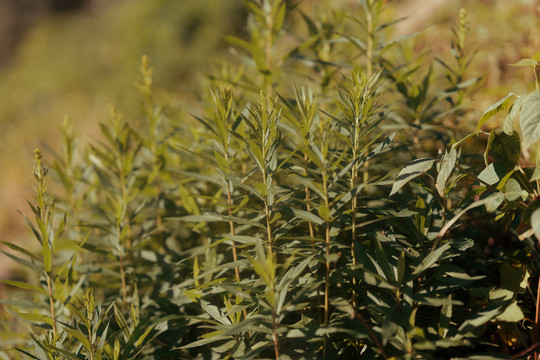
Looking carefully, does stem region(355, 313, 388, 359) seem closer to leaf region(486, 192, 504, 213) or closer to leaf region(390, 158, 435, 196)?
leaf region(390, 158, 435, 196)

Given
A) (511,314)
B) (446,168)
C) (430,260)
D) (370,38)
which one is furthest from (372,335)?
(370,38)

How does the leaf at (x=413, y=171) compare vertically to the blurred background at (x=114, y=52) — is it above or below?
below

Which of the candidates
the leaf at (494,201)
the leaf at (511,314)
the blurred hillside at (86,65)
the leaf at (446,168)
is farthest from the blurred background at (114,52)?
the leaf at (511,314)

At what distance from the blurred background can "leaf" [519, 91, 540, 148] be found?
0.64 metres

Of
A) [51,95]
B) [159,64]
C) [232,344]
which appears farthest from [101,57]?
[232,344]

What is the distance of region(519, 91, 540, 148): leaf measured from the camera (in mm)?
935

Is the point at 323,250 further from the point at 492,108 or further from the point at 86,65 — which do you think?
the point at 86,65

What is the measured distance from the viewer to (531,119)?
95cm

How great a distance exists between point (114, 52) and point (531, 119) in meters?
11.3

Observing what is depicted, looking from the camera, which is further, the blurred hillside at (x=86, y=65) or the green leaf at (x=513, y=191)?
the blurred hillside at (x=86, y=65)

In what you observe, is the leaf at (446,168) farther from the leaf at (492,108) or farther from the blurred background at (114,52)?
the blurred background at (114,52)

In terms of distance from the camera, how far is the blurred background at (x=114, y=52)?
3150 millimetres

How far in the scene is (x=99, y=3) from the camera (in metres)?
14.6

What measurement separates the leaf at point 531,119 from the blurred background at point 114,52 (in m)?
0.64
